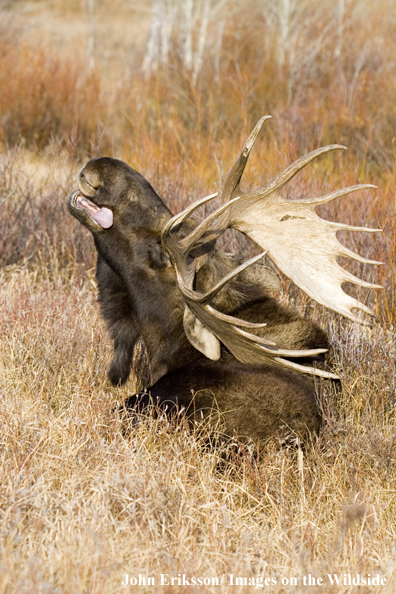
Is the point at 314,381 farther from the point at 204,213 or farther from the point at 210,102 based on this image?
the point at 210,102

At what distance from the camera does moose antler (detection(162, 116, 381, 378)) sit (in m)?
3.29

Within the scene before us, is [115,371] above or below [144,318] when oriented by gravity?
below

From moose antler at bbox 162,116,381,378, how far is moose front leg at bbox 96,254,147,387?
1.50ft

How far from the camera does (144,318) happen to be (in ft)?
12.1

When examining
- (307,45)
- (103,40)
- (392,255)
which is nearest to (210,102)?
(307,45)

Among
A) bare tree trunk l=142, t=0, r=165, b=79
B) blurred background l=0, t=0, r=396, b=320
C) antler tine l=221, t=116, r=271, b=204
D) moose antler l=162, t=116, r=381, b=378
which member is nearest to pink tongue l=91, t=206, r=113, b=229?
moose antler l=162, t=116, r=381, b=378

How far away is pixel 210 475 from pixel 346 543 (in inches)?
23.8

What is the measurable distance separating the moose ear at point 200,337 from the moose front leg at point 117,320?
477 mm

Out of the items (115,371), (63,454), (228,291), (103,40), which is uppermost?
(228,291)

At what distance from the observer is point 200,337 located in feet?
11.0

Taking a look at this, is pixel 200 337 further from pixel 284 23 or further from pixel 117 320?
pixel 284 23

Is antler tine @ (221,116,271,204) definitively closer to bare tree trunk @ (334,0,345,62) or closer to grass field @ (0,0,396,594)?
grass field @ (0,0,396,594)

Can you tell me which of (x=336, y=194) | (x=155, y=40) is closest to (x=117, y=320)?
(x=336, y=194)

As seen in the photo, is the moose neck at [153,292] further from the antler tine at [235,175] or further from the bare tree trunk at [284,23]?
the bare tree trunk at [284,23]
